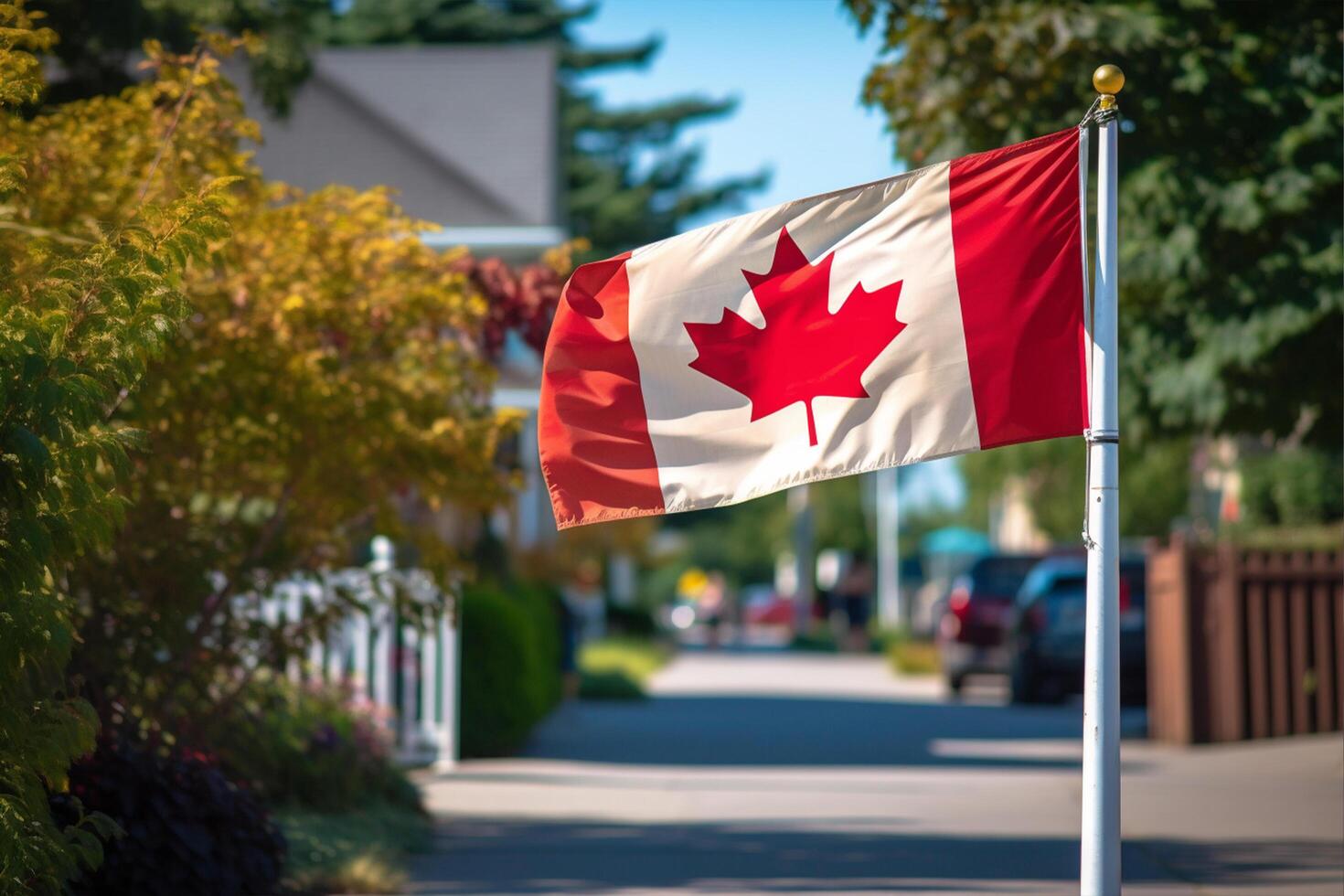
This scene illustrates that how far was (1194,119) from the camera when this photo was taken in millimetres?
10102

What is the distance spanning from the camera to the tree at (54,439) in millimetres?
4754

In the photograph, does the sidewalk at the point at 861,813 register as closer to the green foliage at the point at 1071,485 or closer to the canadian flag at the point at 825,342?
the canadian flag at the point at 825,342

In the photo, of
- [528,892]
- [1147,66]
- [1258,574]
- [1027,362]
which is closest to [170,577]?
[528,892]

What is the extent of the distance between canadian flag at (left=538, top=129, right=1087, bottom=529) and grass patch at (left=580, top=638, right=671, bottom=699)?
1565cm

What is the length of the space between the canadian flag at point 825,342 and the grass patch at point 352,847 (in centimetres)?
232

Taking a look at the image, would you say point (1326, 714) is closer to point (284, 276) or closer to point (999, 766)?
point (999, 766)

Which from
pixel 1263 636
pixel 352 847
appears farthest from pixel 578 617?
pixel 352 847

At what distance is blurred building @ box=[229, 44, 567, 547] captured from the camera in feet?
73.7

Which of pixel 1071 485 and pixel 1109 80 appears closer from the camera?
pixel 1109 80

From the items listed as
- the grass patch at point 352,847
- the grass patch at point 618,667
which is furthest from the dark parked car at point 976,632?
the grass patch at point 352,847

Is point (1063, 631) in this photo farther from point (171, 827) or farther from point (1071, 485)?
point (1071, 485)

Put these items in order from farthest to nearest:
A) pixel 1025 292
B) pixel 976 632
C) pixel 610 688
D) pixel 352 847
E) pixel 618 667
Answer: pixel 618 667
pixel 976 632
pixel 610 688
pixel 352 847
pixel 1025 292

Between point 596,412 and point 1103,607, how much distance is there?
1.94 m

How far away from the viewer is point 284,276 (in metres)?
7.99
